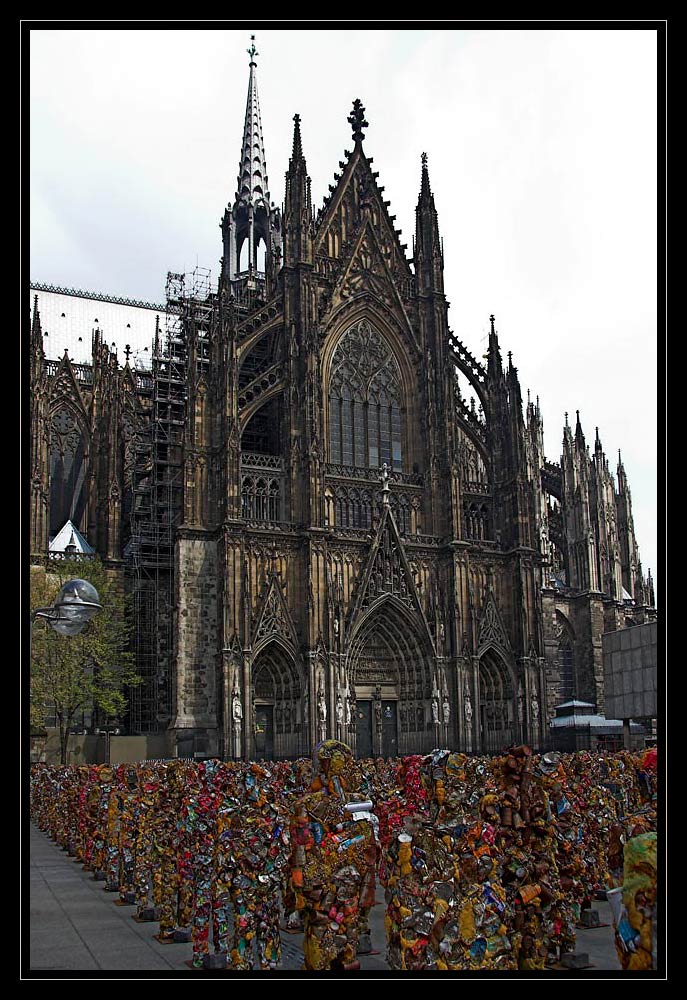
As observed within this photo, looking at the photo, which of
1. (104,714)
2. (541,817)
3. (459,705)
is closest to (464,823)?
(541,817)

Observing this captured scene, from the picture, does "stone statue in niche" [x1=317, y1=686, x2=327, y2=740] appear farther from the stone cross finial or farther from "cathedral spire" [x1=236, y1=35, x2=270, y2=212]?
"cathedral spire" [x1=236, y1=35, x2=270, y2=212]

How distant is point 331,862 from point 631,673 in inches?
932

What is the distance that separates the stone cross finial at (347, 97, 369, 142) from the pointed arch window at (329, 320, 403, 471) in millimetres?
8889

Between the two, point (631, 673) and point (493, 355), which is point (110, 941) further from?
point (493, 355)

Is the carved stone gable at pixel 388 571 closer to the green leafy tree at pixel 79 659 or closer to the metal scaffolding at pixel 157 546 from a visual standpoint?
the metal scaffolding at pixel 157 546

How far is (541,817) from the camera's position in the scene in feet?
28.6

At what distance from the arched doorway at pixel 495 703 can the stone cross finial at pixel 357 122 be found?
2401 cm

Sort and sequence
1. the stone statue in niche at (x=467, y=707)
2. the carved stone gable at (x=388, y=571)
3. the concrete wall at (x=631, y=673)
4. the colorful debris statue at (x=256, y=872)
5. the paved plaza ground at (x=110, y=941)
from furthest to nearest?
the stone statue in niche at (x=467, y=707) → the carved stone gable at (x=388, y=571) → the concrete wall at (x=631, y=673) → the paved plaza ground at (x=110, y=941) → the colorful debris statue at (x=256, y=872)

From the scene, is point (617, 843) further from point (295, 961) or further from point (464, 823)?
point (295, 961)

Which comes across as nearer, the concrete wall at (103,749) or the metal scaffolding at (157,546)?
the concrete wall at (103,749)

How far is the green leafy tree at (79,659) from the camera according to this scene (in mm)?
38406

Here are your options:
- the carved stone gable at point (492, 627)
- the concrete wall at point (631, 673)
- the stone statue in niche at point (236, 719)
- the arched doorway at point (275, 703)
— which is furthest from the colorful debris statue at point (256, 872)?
the carved stone gable at point (492, 627)
